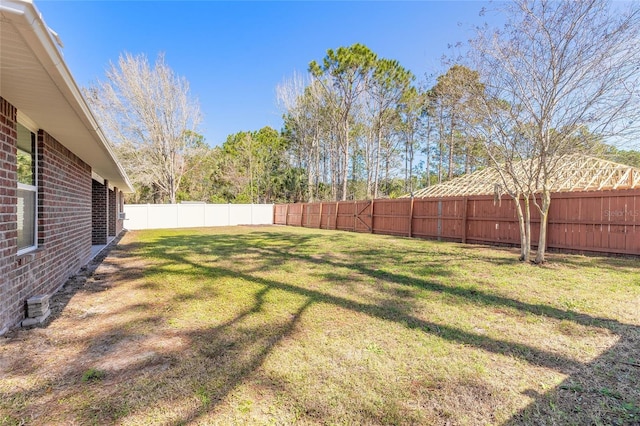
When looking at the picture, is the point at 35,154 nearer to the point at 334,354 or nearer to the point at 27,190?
Answer: the point at 27,190

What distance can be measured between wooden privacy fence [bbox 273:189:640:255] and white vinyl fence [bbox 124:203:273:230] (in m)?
9.34

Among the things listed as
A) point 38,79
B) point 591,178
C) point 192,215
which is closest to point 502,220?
point 591,178

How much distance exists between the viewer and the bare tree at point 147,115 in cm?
2045

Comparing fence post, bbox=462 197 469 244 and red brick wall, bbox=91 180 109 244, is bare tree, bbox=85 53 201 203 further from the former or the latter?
fence post, bbox=462 197 469 244

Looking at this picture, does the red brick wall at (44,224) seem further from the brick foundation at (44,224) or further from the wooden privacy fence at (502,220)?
the wooden privacy fence at (502,220)

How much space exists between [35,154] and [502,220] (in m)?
11.5

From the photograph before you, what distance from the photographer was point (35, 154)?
4.01 meters

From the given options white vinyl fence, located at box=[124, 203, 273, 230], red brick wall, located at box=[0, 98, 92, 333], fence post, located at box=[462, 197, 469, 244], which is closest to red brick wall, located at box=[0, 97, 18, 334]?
red brick wall, located at box=[0, 98, 92, 333]

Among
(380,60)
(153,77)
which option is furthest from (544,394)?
(153,77)

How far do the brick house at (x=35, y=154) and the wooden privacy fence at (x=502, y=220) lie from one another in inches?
423

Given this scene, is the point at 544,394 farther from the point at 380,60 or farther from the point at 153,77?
the point at 153,77

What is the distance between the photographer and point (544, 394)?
2.11 meters

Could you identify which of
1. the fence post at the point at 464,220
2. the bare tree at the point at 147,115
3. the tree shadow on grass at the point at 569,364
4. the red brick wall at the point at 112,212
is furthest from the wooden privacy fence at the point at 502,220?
the bare tree at the point at 147,115

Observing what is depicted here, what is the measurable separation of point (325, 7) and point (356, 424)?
13696 millimetres
